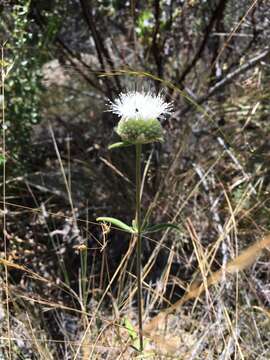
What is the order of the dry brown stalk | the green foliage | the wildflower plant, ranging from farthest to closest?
the green foliage
the wildflower plant
the dry brown stalk

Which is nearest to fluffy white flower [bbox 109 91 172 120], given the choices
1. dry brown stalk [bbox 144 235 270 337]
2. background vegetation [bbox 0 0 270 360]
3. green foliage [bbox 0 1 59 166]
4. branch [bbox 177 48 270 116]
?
dry brown stalk [bbox 144 235 270 337]

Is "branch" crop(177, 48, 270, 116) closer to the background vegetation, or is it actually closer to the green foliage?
the background vegetation

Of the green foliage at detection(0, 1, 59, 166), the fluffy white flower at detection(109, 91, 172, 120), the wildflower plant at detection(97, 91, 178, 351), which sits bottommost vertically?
the wildflower plant at detection(97, 91, 178, 351)

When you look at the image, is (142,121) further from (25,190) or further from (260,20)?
Result: (260,20)

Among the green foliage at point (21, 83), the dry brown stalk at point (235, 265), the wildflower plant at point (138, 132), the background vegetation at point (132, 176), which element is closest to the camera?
the dry brown stalk at point (235, 265)

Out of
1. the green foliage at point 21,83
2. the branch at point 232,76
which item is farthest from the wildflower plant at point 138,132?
the branch at point 232,76

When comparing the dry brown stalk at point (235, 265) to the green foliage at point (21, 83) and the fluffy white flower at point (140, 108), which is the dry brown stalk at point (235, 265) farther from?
the green foliage at point (21, 83)
